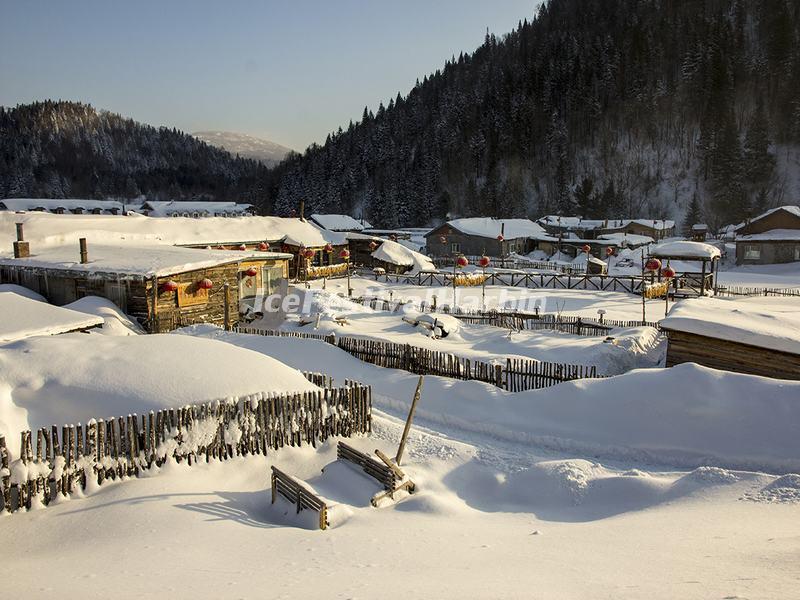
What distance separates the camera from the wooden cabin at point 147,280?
2111cm

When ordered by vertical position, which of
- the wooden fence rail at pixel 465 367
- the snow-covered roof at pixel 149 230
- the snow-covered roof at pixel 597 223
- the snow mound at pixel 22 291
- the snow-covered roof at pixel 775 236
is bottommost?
the wooden fence rail at pixel 465 367

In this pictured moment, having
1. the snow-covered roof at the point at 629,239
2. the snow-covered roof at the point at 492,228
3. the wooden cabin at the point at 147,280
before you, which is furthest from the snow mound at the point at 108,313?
the snow-covered roof at the point at 629,239

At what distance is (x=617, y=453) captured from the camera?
11.6 m

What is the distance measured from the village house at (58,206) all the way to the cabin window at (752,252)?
3043 inches

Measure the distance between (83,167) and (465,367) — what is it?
186016 millimetres

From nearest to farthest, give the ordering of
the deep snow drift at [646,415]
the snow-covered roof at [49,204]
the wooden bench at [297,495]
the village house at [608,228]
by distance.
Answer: the wooden bench at [297,495] → the deep snow drift at [646,415] → the village house at [608,228] → the snow-covered roof at [49,204]

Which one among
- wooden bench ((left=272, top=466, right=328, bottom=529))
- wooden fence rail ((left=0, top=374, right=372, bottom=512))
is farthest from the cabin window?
wooden bench ((left=272, top=466, right=328, bottom=529))

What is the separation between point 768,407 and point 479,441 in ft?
20.1

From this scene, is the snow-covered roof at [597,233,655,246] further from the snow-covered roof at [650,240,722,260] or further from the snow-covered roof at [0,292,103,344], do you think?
the snow-covered roof at [0,292,103,344]

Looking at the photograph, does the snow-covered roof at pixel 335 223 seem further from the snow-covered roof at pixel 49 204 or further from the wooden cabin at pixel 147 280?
the snow-covered roof at pixel 49 204

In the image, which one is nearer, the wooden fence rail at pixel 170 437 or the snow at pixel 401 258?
the wooden fence rail at pixel 170 437

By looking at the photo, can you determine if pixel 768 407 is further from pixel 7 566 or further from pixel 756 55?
pixel 756 55

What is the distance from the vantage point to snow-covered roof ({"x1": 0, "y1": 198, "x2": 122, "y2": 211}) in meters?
70.4

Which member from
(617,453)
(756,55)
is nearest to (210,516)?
(617,453)
